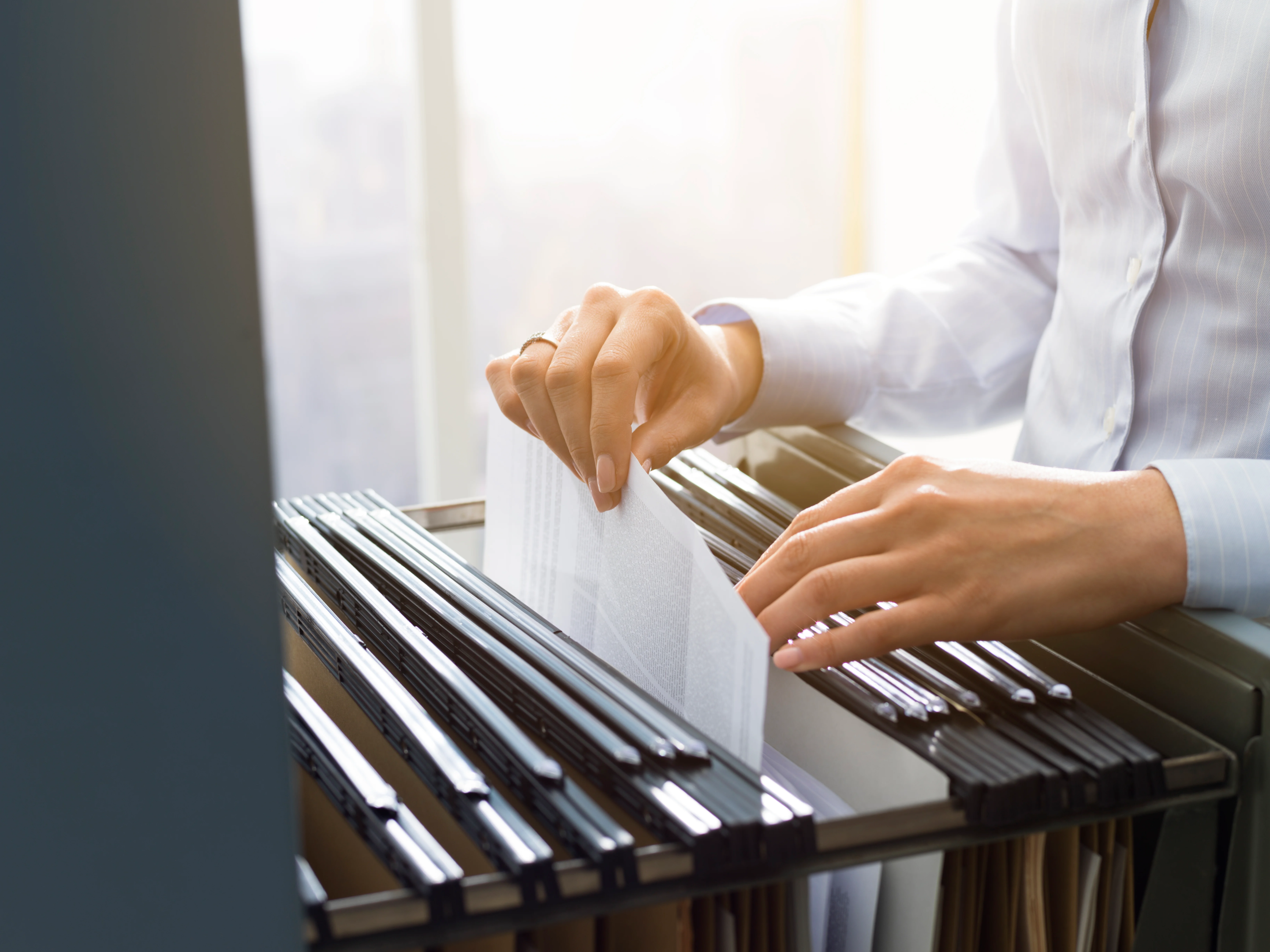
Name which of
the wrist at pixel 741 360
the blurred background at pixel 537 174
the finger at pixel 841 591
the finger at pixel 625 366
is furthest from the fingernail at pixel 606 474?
the blurred background at pixel 537 174

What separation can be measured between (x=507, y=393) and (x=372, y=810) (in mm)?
320

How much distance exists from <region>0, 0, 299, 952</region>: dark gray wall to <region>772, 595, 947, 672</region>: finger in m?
0.20

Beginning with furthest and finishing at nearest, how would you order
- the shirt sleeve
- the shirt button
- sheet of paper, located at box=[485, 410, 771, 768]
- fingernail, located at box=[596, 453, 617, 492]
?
the shirt sleeve, the shirt button, fingernail, located at box=[596, 453, 617, 492], sheet of paper, located at box=[485, 410, 771, 768]

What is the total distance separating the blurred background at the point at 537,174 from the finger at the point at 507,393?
1.82 metres

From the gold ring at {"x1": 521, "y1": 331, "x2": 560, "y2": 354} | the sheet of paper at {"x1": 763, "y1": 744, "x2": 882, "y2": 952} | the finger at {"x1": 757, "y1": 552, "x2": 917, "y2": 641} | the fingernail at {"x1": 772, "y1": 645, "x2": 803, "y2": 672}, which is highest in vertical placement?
the gold ring at {"x1": 521, "y1": 331, "x2": 560, "y2": 354}

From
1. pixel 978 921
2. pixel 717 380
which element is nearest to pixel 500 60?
pixel 717 380

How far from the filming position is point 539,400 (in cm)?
58

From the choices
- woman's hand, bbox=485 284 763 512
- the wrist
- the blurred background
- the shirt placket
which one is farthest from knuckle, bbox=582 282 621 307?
the blurred background

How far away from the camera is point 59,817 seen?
0.94 ft

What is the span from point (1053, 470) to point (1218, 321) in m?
0.30

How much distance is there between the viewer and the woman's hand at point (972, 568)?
17.1 inches

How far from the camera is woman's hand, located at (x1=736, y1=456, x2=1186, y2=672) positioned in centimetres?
43

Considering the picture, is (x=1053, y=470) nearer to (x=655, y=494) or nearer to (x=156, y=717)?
(x=655, y=494)

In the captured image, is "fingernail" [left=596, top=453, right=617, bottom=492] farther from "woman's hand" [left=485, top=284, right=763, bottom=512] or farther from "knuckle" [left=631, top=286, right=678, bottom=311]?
"knuckle" [left=631, top=286, right=678, bottom=311]
